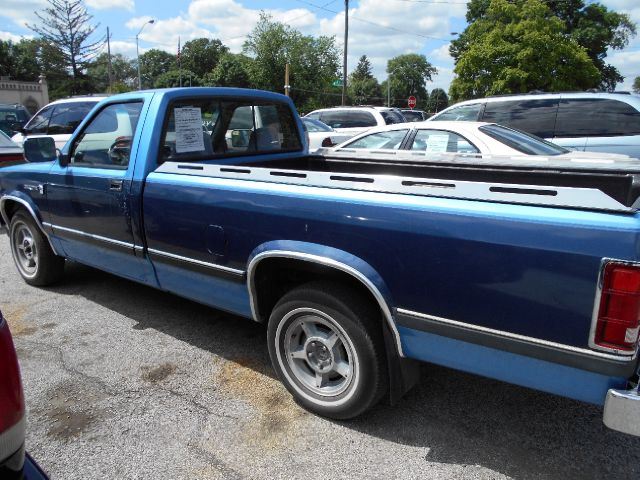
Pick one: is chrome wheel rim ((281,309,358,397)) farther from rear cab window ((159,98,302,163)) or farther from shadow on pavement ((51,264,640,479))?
rear cab window ((159,98,302,163))

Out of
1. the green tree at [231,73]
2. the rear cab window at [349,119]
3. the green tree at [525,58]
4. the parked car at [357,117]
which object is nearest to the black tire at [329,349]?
the parked car at [357,117]

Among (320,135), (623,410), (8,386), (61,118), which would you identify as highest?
(61,118)

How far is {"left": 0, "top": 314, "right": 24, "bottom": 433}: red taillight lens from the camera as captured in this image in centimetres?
149

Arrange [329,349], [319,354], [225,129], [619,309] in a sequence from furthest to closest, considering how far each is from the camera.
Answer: [225,129] → [319,354] → [329,349] → [619,309]

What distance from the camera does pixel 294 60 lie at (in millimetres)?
51062

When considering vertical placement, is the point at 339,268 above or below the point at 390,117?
below

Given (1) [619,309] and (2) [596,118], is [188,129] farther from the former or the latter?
(2) [596,118]

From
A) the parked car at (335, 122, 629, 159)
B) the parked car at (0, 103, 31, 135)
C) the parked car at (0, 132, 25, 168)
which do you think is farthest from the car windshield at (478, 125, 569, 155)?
the parked car at (0, 103, 31, 135)

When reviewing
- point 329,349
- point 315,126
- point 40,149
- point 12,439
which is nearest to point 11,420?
point 12,439

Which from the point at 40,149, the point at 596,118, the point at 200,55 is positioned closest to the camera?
the point at 40,149

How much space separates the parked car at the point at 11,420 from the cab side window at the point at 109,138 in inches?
92.2

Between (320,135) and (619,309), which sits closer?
(619,309)

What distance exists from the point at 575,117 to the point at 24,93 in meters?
50.0

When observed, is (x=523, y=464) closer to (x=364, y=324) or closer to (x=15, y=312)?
(x=364, y=324)
